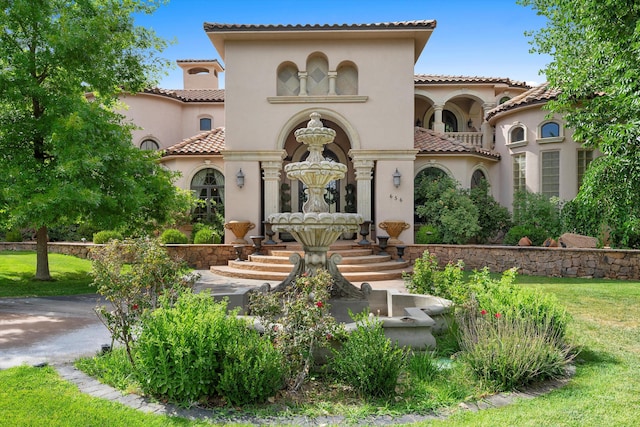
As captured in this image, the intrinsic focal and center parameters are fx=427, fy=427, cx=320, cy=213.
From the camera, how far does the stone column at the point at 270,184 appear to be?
647 inches

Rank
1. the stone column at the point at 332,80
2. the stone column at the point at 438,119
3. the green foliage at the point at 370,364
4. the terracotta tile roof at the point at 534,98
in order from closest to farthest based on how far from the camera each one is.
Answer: the green foliage at the point at 370,364
the stone column at the point at 332,80
the terracotta tile roof at the point at 534,98
the stone column at the point at 438,119

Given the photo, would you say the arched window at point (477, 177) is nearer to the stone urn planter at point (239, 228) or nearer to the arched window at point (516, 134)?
the arched window at point (516, 134)

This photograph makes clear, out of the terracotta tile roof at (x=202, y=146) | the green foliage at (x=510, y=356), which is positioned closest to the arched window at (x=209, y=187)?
the terracotta tile roof at (x=202, y=146)

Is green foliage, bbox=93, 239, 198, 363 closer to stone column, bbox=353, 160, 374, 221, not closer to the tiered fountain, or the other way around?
the tiered fountain

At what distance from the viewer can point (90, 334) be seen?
22.8 ft

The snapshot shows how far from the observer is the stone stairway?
13039 mm

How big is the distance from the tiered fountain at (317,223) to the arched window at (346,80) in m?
8.73

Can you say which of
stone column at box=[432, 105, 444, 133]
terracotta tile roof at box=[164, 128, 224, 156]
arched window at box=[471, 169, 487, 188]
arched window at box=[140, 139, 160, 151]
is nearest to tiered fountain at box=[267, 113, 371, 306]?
terracotta tile roof at box=[164, 128, 224, 156]

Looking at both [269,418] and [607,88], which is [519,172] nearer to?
[607,88]

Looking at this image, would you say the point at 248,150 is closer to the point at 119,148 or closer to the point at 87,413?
the point at 119,148

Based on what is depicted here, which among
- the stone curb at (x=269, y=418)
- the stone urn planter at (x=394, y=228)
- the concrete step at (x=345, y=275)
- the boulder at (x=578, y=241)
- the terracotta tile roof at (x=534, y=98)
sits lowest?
the stone curb at (x=269, y=418)

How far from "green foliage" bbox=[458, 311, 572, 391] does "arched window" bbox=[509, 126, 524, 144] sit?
16.1 m

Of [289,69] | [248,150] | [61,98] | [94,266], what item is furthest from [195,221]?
[94,266]

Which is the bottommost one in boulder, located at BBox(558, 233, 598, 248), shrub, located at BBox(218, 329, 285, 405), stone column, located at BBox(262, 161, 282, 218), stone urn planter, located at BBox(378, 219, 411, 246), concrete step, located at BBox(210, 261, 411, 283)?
concrete step, located at BBox(210, 261, 411, 283)
